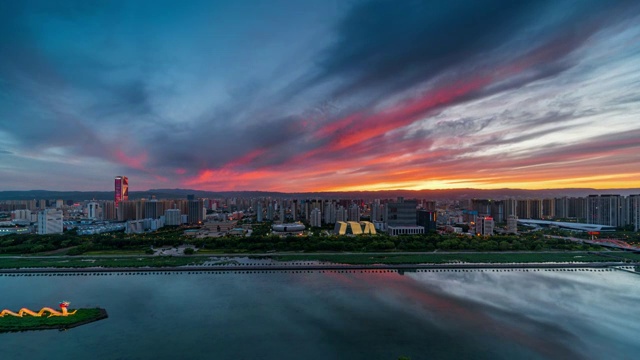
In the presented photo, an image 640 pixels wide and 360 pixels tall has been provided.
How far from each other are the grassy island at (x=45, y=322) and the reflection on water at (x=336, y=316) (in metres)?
0.27

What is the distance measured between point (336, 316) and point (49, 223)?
25.3m

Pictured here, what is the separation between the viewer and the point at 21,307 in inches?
377

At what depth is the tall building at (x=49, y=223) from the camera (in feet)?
80.4

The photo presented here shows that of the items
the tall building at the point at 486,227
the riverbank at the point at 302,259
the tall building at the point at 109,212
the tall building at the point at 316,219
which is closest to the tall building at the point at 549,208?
the tall building at the point at 486,227

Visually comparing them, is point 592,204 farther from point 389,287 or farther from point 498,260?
point 389,287

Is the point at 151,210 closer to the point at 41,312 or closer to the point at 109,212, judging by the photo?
the point at 109,212

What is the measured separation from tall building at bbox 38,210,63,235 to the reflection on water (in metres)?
13.8

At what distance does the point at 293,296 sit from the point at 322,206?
23848mm

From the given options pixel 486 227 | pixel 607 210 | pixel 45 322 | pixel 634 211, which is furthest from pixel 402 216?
pixel 45 322

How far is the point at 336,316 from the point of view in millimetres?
9039

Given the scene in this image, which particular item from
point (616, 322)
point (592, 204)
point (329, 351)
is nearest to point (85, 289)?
point (329, 351)

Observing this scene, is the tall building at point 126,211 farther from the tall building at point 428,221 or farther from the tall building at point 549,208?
the tall building at point 549,208

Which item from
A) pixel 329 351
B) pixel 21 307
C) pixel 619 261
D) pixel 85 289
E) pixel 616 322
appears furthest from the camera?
pixel 619 261

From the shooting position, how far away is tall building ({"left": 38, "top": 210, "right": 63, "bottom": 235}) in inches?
965
